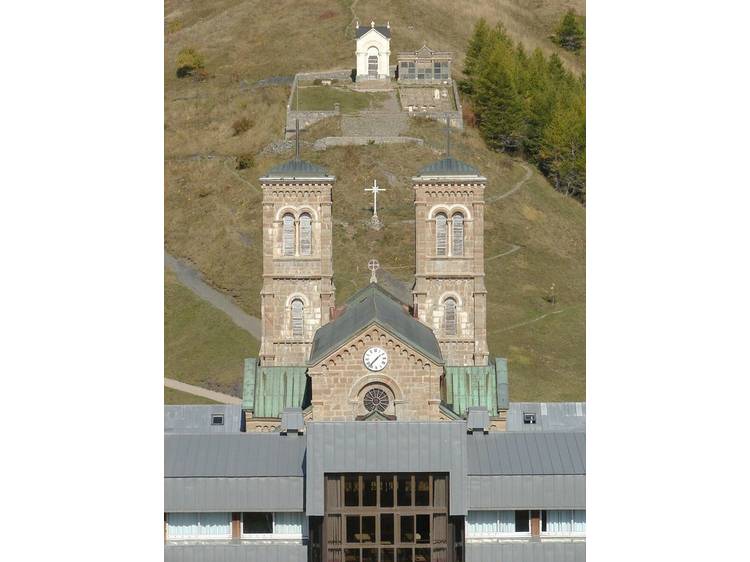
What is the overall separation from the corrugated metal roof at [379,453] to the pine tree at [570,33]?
106136mm

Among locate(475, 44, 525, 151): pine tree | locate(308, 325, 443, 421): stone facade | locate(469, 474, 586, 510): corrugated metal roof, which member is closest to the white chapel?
locate(475, 44, 525, 151): pine tree

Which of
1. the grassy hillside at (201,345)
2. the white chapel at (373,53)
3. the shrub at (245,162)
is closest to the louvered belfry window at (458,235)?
the grassy hillside at (201,345)

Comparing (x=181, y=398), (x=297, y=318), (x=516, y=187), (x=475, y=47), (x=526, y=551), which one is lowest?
(x=526, y=551)

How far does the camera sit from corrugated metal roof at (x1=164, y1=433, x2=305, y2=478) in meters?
62.1

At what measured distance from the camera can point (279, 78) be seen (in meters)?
158

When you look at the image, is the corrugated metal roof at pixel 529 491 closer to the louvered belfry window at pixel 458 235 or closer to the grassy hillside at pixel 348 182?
the louvered belfry window at pixel 458 235

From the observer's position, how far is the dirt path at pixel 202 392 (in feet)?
335

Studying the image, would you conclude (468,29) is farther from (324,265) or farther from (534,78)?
(324,265)

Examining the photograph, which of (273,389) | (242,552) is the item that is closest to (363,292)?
(273,389)

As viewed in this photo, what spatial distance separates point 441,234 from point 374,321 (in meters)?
11.1

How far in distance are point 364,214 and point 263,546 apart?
236ft

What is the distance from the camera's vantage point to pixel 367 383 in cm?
7431

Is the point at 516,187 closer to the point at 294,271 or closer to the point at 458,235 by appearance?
the point at 458,235

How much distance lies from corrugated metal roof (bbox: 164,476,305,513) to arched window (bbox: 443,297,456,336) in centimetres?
2283
